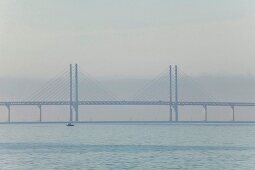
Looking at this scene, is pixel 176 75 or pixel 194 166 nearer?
pixel 194 166

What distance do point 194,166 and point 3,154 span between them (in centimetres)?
1521

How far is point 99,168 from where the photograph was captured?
43.6 meters

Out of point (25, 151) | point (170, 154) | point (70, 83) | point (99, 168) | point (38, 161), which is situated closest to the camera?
point (99, 168)

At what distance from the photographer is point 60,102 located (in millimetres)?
117438

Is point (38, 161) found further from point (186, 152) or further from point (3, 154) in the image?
point (186, 152)

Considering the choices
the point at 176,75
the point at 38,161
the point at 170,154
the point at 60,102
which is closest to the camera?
the point at 38,161

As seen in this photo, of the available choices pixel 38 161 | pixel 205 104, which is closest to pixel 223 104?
pixel 205 104

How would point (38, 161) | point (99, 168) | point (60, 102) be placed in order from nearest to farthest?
point (99, 168), point (38, 161), point (60, 102)

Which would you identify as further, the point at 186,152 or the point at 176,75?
the point at 176,75

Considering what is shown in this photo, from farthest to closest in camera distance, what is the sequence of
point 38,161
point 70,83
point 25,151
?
point 70,83 → point 25,151 → point 38,161

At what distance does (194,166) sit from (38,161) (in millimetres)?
8693

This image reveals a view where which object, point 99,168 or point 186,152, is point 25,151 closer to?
point 186,152

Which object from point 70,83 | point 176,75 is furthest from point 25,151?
point 176,75

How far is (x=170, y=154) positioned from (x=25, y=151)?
9.99 m
